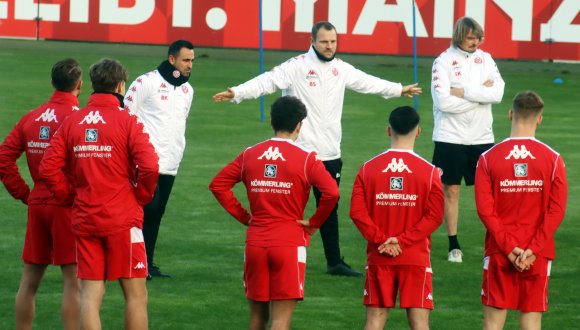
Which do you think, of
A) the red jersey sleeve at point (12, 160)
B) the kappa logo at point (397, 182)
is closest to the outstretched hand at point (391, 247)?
the kappa logo at point (397, 182)

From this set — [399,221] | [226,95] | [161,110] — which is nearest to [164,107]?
[161,110]

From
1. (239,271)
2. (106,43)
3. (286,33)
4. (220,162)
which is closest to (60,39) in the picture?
(106,43)

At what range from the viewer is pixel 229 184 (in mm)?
8648

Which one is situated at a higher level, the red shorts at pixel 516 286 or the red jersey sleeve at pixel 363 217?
the red jersey sleeve at pixel 363 217

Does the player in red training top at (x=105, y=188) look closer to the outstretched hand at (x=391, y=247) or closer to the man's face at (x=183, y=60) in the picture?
the outstretched hand at (x=391, y=247)

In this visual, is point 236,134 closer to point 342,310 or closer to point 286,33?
point 286,33

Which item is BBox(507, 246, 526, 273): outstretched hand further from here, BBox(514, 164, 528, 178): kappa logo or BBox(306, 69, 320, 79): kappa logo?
BBox(306, 69, 320, 79): kappa logo

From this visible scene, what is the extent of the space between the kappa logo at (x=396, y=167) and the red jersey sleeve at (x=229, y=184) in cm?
96

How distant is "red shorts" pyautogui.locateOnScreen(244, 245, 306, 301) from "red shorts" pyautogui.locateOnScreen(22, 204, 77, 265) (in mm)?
1285

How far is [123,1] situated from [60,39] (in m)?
1.80

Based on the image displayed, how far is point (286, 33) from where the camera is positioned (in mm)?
30047

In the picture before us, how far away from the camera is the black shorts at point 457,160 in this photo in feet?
41.1

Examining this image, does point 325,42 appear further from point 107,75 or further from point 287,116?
point 107,75

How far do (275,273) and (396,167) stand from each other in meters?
1.04
